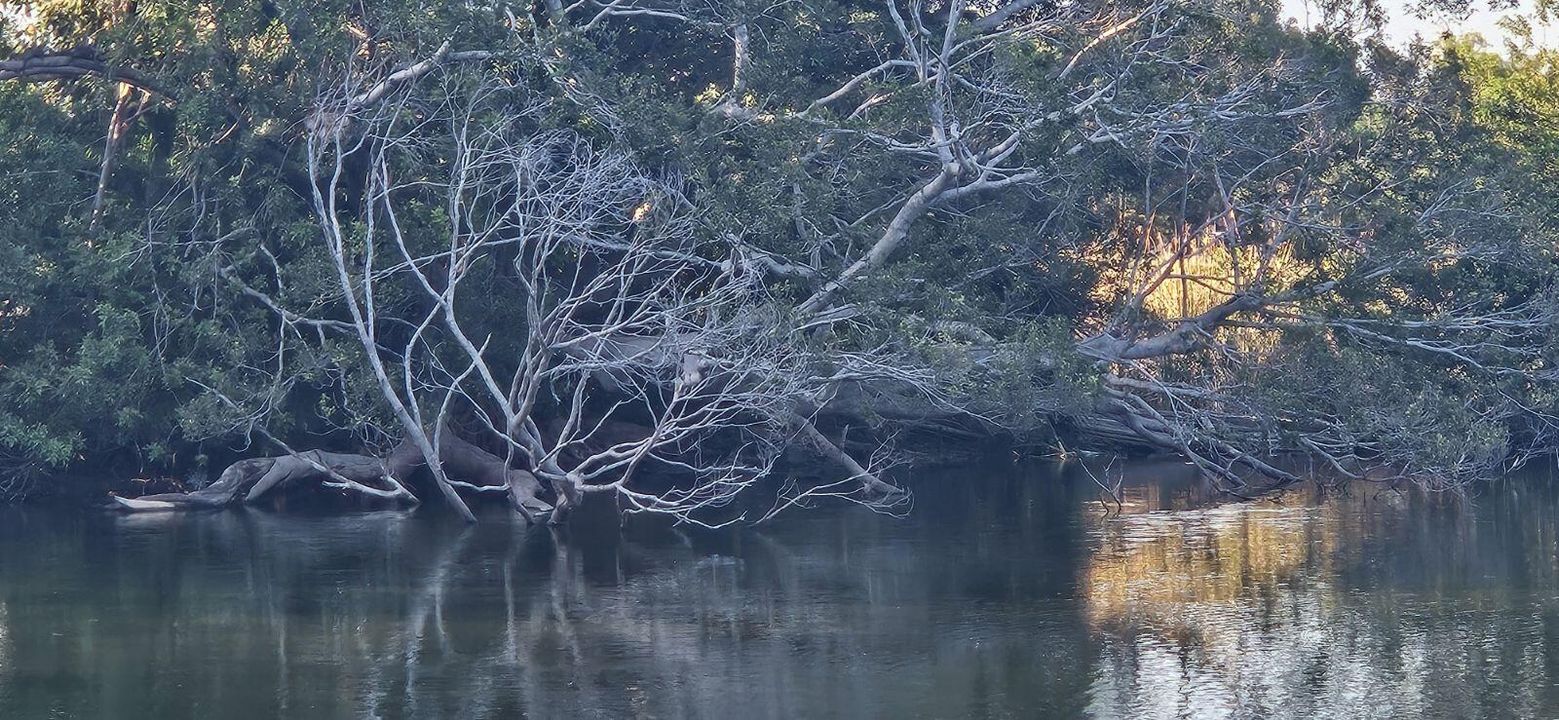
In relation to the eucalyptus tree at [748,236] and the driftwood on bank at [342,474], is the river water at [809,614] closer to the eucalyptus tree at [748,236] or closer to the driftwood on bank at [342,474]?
the driftwood on bank at [342,474]

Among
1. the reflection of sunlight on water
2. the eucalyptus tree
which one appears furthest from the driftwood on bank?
the reflection of sunlight on water

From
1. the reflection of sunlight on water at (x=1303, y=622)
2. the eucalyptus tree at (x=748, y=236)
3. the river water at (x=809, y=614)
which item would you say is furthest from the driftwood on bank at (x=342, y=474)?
the reflection of sunlight on water at (x=1303, y=622)

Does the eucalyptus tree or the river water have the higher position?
the eucalyptus tree

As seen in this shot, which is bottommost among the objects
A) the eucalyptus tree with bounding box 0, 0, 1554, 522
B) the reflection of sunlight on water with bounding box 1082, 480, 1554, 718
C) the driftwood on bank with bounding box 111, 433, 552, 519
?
the reflection of sunlight on water with bounding box 1082, 480, 1554, 718

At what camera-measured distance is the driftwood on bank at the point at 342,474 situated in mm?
18078

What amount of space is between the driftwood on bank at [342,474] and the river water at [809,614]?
0.42m

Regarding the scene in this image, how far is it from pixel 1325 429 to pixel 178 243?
41.2ft

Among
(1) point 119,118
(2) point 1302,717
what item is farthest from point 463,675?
(1) point 119,118

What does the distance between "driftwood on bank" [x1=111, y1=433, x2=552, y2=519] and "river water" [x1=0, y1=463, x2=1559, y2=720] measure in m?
0.42

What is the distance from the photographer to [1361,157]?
1905 cm

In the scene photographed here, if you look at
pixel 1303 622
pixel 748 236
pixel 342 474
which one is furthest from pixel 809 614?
pixel 342 474

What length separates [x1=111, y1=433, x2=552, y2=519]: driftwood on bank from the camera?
18078mm

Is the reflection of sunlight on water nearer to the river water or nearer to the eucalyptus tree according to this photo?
the river water

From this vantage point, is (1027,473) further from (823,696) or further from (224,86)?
(823,696)
